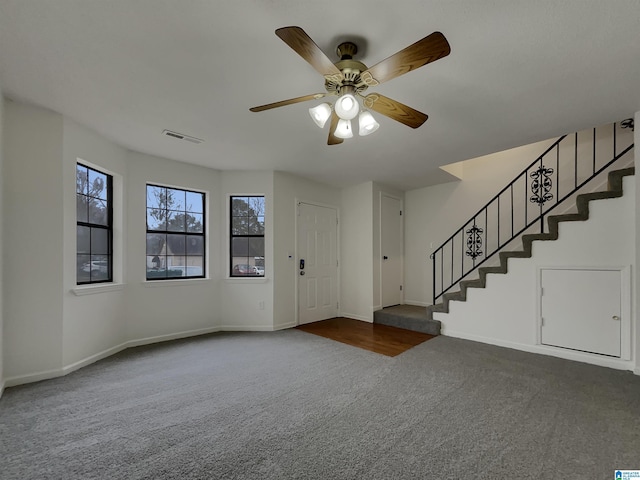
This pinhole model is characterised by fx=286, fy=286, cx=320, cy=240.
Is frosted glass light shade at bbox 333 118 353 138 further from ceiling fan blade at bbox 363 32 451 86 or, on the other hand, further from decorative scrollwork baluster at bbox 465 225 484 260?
decorative scrollwork baluster at bbox 465 225 484 260

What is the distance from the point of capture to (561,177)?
425 centimetres

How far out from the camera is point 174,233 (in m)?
4.24

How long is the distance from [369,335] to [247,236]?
8.11 ft

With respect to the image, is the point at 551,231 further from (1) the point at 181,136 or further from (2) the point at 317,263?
(1) the point at 181,136

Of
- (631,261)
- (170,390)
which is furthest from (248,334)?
(631,261)

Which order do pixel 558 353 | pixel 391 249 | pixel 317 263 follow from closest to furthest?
pixel 558 353 < pixel 317 263 < pixel 391 249

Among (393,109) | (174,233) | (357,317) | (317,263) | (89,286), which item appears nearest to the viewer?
(393,109)

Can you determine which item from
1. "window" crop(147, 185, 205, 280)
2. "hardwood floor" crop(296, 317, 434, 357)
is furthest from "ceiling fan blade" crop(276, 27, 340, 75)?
"window" crop(147, 185, 205, 280)

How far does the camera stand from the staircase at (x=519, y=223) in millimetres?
3480

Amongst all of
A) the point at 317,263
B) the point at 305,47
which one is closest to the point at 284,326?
the point at 317,263

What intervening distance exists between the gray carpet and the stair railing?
1971 millimetres

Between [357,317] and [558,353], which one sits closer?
[558,353]

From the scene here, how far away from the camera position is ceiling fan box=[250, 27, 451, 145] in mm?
1393

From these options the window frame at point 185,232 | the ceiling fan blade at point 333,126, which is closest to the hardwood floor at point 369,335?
the window frame at point 185,232
